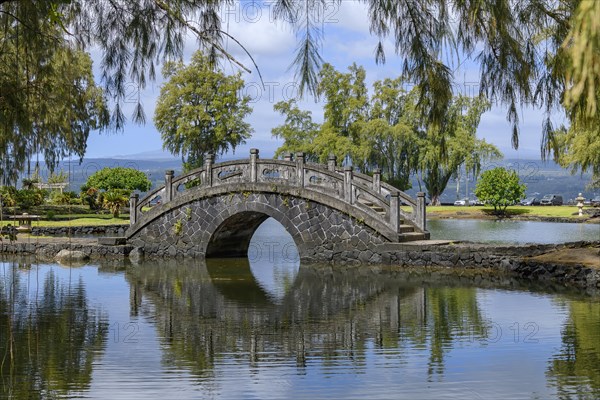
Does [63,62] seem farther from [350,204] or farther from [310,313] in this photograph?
[350,204]

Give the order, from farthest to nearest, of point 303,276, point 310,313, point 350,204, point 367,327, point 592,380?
point 350,204 < point 303,276 < point 310,313 < point 367,327 < point 592,380

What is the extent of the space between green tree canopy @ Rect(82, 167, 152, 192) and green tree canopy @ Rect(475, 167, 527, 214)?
2010 centimetres

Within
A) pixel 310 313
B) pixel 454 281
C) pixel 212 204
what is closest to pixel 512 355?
pixel 310 313

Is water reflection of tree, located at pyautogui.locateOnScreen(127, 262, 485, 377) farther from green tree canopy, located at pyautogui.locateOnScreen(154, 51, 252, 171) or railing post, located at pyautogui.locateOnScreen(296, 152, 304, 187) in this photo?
green tree canopy, located at pyautogui.locateOnScreen(154, 51, 252, 171)

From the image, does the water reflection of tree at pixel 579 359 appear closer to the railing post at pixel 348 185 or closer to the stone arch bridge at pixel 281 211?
the stone arch bridge at pixel 281 211

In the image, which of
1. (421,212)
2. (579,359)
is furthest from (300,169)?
(579,359)

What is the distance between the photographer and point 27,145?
7281mm

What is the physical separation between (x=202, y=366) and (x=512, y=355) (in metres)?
3.54

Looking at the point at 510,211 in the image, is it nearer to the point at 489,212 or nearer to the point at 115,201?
the point at 489,212

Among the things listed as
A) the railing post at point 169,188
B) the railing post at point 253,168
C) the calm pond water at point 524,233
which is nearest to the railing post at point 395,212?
the railing post at point 253,168

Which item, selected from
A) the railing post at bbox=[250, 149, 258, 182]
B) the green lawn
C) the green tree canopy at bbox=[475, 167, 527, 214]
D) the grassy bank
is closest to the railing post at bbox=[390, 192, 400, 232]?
the railing post at bbox=[250, 149, 258, 182]

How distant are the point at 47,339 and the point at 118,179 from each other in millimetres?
37911

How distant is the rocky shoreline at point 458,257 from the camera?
623 inches

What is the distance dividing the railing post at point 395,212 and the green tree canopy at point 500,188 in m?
29.0
